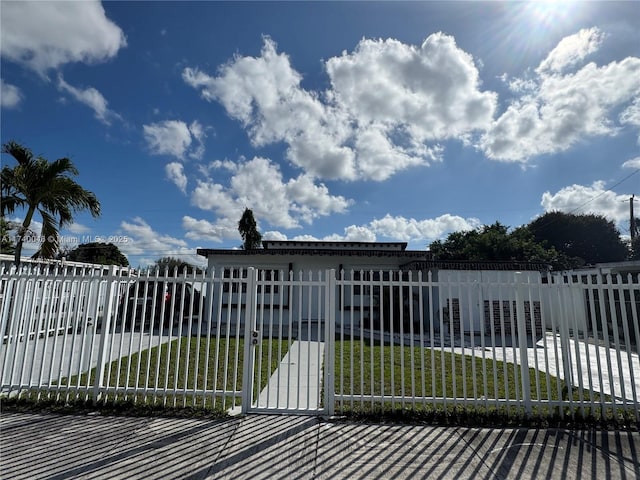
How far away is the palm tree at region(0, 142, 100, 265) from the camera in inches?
285

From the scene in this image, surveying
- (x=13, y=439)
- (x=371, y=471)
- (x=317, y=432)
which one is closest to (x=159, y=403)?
(x=13, y=439)

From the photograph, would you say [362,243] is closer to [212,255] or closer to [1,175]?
[212,255]

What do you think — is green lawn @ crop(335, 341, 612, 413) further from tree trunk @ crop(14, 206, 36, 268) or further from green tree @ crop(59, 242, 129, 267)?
Result: green tree @ crop(59, 242, 129, 267)

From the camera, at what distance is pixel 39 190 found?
7.34 metres

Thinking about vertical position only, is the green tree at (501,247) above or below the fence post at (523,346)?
above

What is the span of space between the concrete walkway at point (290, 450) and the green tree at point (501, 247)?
86.6 ft

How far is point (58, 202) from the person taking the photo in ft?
25.1

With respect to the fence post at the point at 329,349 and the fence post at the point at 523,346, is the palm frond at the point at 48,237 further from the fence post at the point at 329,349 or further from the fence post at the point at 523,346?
the fence post at the point at 523,346

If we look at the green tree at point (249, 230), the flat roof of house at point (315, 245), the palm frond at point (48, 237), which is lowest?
the palm frond at point (48, 237)

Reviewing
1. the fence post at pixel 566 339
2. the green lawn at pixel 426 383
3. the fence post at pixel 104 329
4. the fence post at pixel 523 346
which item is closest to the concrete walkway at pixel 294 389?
the green lawn at pixel 426 383

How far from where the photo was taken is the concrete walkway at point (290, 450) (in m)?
3.23

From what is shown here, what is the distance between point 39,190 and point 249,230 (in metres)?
25.7

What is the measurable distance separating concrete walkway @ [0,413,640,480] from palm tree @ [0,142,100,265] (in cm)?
427

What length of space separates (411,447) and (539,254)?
109 feet
